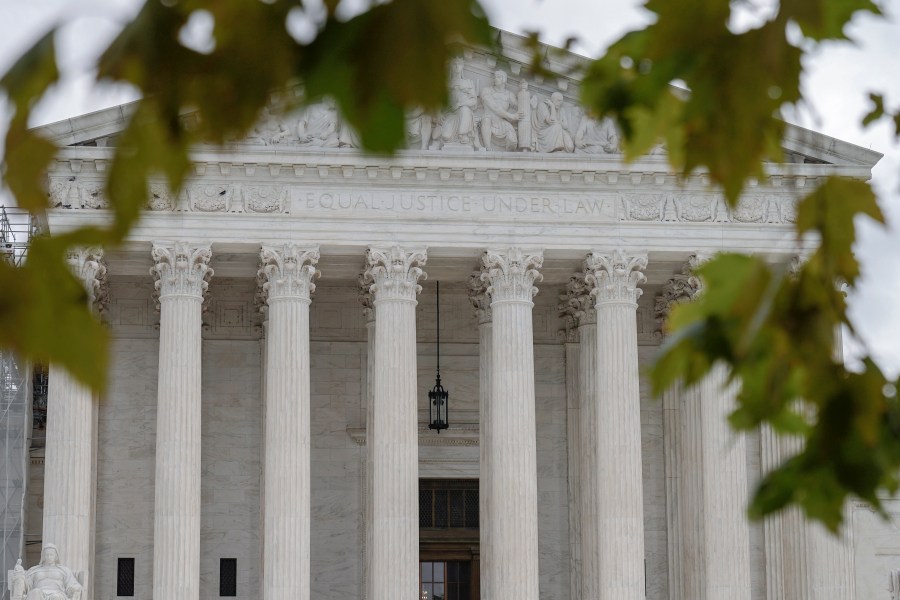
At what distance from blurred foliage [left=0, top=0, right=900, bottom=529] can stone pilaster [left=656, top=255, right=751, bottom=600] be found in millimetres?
32185

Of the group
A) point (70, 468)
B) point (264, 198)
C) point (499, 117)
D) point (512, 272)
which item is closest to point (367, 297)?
point (264, 198)

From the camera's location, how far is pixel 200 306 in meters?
38.9

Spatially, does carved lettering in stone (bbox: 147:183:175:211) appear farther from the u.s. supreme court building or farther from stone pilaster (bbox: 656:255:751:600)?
stone pilaster (bbox: 656:255:751:600)

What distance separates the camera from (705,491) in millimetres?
39188

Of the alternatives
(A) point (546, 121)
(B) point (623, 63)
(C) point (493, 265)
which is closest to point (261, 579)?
(C) point (493, 265)

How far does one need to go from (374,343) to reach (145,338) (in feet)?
23.6

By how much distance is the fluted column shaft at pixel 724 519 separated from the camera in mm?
38531

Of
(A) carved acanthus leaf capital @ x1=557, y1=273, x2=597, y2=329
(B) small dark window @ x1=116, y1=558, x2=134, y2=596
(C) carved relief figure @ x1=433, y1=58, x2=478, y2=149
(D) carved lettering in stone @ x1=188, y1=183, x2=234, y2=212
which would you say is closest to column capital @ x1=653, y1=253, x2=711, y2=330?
(A) carved acanthus leaf capital @ x1=557, y1=273, x2=597, y2=329

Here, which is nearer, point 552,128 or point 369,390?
point 552,128

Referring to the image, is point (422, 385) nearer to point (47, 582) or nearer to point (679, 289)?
point (679, 289)

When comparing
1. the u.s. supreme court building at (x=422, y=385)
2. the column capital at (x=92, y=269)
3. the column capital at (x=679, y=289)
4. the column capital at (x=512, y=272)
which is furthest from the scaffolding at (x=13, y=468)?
the column capital at (x=679, y=289)

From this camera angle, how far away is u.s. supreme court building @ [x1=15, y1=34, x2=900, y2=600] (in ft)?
124

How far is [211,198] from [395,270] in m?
4.89

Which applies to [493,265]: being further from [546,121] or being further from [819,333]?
[819,333]
